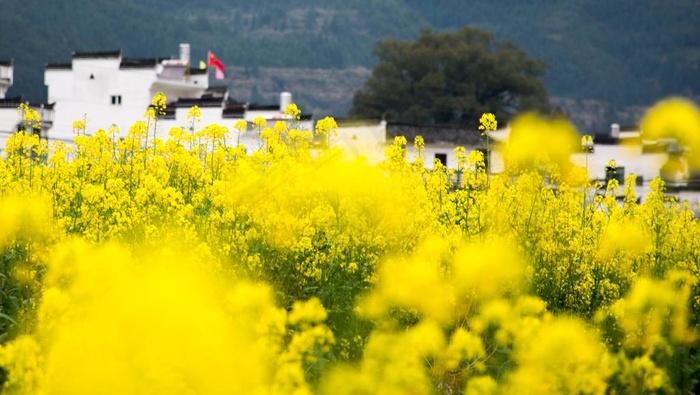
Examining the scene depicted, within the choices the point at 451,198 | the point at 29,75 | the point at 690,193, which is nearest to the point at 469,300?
the point at 451,198

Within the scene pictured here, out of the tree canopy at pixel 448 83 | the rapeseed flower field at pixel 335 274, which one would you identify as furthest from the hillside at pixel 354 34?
the rapeseed flower field at pixel 335 274

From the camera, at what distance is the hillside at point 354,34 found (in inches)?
4181

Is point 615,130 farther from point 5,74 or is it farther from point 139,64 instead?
point 5,74

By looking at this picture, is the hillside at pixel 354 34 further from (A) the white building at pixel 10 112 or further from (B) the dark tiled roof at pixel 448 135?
(B) the dark tiled roof at pixel 448 135

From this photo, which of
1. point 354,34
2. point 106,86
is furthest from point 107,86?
point 354,34

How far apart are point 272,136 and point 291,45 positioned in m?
129

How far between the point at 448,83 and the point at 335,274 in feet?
207

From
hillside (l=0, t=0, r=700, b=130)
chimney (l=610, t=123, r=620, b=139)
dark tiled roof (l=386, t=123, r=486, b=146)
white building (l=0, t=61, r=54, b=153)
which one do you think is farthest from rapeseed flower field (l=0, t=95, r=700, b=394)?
hillside (l=0, t=0, r=700, b=130)

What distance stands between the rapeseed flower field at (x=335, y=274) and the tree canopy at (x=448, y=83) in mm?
55701

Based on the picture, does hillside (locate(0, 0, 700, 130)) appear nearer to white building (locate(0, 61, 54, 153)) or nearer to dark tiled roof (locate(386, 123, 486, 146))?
white building (locate(0, 61, 54, 153))

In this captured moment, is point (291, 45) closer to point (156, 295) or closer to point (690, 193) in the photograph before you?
point (690, 193)

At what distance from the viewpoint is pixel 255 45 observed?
132000 mm

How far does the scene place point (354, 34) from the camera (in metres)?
142

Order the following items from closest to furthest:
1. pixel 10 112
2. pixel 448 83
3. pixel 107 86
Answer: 1. pixel 10 112
2. pixel 107 86
3. pixel 448 83
